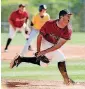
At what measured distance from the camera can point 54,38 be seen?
311 inches

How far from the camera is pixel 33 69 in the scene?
411 inches

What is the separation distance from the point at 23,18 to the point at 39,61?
685cm

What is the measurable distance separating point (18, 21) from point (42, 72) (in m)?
5.25

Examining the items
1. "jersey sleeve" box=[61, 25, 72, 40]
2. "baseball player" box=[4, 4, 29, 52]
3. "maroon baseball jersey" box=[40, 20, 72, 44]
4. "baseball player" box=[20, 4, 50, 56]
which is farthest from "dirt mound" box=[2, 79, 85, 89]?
"baseball player" box=[4, 4, 29, 52]

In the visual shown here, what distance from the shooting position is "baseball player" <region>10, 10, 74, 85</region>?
7.52 metres

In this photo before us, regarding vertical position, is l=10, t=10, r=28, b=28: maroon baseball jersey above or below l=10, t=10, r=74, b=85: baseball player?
above

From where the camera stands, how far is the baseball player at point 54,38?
7.52m

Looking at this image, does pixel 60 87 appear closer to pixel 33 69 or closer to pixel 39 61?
pixel 39 61

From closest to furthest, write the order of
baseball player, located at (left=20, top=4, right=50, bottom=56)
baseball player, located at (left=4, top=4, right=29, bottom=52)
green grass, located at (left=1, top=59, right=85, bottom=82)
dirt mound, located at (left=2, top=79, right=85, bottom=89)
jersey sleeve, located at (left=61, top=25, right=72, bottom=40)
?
jersey sleeve, located at (left=61, top=25, right=72, bottom=40) < dirt mound, located at (left=2, top=79, right=85, bottom=89) < green grass, located at (left=1, top=59, right=85, bottom=82) < baseball player, located at (left=20, top=4, right=50, bottom=56) < baseball player, located at (left=4, top=4, right=29, bottom=52)

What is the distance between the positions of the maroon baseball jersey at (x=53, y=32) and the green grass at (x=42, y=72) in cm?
137

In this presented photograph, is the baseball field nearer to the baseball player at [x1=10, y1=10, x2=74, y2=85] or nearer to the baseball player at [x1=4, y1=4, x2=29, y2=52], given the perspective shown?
the baseball player at [x1=10, y1=10, x2=74, y2=85]

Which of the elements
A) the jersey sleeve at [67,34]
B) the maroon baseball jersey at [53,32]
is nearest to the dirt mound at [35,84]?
the maroon baseball jersey at [53,32]

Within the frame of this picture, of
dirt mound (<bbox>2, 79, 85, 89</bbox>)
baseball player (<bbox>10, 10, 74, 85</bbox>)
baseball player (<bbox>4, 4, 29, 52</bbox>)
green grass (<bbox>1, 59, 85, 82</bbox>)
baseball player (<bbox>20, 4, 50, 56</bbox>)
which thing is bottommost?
dirt mound (<bbox>2, 79, 85, 89</bbox>)

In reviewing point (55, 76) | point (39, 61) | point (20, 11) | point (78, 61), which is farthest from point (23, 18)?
point (39, 61)
